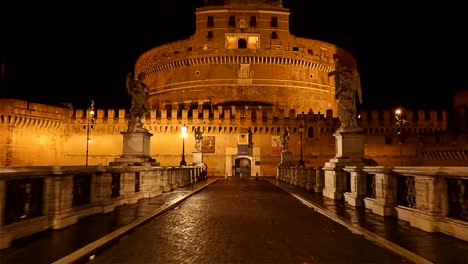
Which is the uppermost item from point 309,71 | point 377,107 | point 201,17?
point 201,17

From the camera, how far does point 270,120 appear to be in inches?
1881

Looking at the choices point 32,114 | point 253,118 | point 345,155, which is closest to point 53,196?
point 345,155

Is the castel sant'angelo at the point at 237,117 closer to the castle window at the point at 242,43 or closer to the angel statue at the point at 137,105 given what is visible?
the castle window at the point at 242,43

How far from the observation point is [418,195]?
8.07m

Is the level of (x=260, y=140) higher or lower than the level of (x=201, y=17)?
lower

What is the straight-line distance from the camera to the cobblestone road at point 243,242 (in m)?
5.78

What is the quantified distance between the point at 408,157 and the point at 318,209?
38406mm

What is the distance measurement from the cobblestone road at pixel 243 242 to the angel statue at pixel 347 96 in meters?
4.07

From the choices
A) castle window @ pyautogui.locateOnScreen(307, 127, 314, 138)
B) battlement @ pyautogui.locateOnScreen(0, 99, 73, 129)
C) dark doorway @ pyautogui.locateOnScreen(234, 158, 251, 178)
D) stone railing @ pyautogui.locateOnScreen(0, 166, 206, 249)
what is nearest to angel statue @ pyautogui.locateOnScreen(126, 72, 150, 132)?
stone railing @ pyautogui.locateOnScreen(0, 166, 206, 249)

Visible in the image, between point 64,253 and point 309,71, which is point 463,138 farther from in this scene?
point 64,253

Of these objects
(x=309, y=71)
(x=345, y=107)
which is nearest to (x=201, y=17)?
(x=309, y=71)

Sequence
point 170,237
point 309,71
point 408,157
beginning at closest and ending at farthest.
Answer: point 170,237
point 408,157
point 309,71

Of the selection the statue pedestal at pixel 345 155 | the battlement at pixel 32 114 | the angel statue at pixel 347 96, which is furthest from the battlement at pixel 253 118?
the statue pedestal at pixel 345 155

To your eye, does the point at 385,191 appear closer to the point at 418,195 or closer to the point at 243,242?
the point at 418,195
